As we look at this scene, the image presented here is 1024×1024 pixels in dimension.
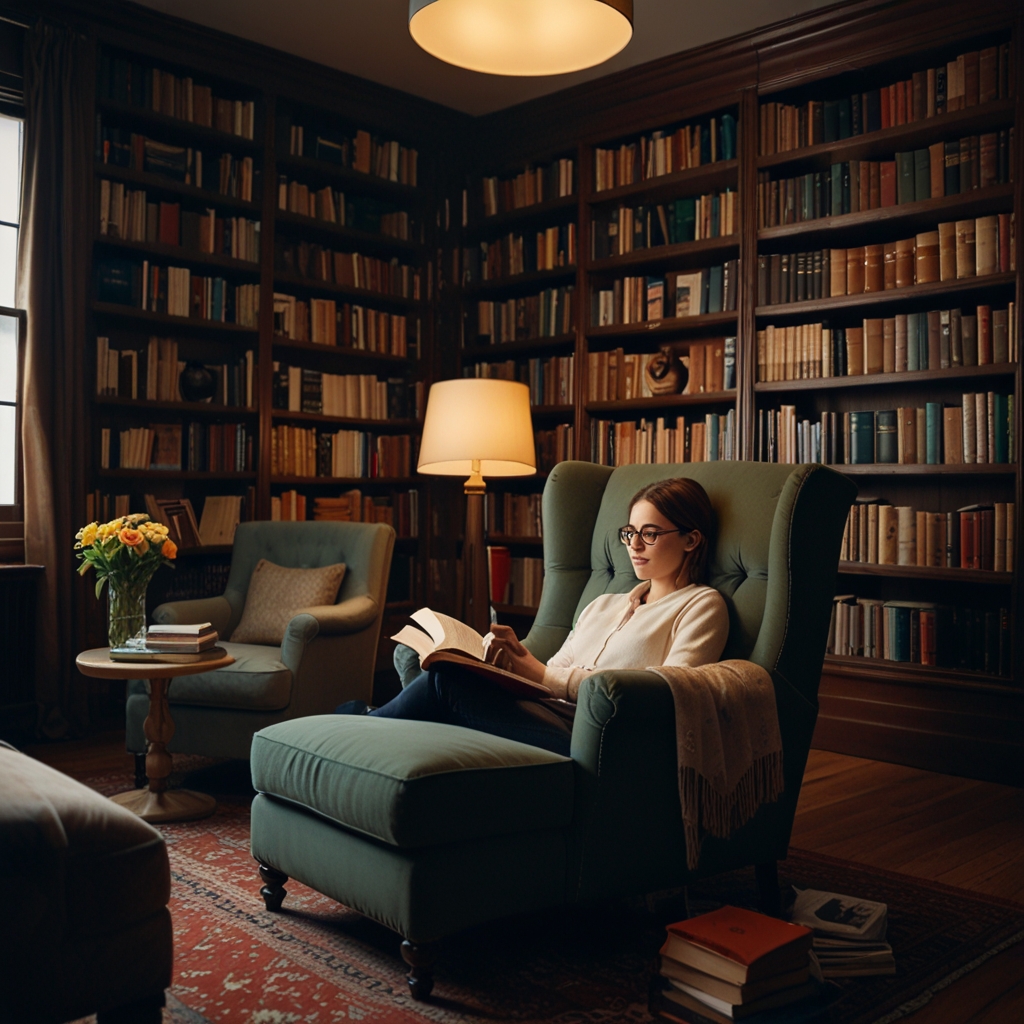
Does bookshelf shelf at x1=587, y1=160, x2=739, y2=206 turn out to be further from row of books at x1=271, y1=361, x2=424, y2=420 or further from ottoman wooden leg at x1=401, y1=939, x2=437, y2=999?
ottoman wooden leg at x1=401, y1=939, x2=437, y2=999

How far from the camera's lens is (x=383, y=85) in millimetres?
5254

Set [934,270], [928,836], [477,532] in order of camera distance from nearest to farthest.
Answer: [928,836], [477,532], [934,270]

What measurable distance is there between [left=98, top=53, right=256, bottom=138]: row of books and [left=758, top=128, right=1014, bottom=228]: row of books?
7.63ft

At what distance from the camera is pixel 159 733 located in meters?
3.22

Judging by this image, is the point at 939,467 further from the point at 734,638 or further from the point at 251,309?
the point at 251,309

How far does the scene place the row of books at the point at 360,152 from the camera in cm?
512

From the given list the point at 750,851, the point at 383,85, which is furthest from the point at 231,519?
the point at 750,851

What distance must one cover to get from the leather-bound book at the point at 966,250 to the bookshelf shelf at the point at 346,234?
8.87 feet

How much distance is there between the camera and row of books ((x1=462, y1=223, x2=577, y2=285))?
5188mm

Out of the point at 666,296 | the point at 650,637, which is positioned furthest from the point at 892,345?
the point at 650,637

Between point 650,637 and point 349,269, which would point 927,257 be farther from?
point 349,269

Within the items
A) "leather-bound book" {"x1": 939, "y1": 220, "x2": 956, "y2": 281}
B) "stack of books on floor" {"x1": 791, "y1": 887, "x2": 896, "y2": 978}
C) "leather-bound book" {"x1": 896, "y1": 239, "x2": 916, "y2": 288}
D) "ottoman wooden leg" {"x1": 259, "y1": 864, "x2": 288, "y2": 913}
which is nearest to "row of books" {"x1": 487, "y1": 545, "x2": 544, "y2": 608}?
"leather-bound book" {"x1": 896, "y1": 239, "x2": 916, "y2": 288}

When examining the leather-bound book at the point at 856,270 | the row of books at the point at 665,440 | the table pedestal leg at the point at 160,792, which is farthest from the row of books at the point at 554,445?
the table pedestal leg at the point at 160,792

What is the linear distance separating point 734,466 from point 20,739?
294 cm
